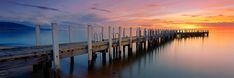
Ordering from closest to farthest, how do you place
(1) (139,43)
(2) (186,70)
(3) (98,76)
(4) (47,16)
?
(3) (98,76), (2) (186,70), (1) (139,43), (4) (47,16)

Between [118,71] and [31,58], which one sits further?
[118,71]

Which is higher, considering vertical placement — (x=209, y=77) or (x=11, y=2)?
(x=11, y=2)

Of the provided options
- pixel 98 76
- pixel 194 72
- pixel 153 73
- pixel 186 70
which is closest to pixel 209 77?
pixel 194 72

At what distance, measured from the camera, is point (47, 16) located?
18.1 metres

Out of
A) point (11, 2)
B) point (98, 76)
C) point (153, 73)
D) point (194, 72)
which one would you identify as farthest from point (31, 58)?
point (11, 2)

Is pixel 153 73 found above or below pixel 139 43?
below

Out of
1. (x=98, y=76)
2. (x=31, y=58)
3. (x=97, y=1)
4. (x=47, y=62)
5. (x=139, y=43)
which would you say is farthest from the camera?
(x=139, y=43)

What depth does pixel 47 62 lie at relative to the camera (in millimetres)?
6816

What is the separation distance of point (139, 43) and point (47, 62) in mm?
11284

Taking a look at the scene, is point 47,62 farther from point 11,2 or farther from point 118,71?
point 11,2

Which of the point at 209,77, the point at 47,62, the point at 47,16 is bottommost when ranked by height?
the point at 209,77

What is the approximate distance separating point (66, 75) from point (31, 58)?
94.9 inches

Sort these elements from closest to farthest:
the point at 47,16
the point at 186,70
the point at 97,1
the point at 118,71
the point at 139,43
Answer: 1. the point at 118,71
2. the point at 186,70
3. the point at 97,1
4. the point at 139,43
5. the point at 47,16

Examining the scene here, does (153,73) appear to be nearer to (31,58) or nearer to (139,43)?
Result: (31,58)
